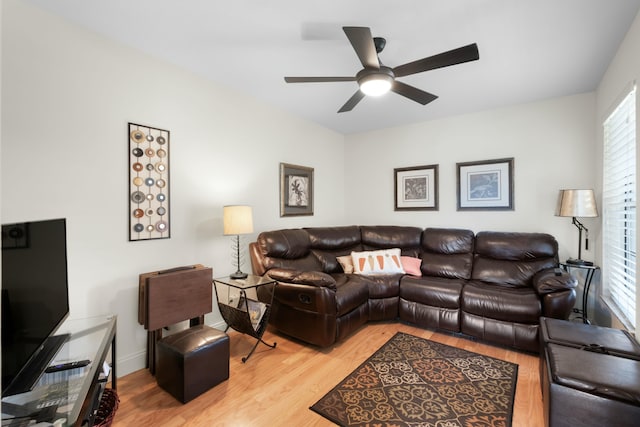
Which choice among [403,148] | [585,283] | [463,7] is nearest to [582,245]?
Result: [585,283]

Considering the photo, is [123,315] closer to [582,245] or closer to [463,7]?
[463,7]

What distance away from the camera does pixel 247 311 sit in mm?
2570

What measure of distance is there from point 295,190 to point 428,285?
Answer: 199 centimetres

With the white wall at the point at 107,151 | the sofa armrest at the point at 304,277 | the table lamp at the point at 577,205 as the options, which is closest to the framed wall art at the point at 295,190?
the white wall at the point at 107,151

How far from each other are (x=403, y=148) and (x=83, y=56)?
3.69m

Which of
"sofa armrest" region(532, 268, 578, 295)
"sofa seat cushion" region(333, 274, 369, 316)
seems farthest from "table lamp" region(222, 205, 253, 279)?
"sofa armrest" region(532, 268, 578, 295)

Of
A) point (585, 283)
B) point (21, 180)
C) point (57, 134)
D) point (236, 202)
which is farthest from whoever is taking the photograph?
point (236, 202)

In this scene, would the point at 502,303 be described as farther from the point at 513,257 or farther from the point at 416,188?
the point at 416,188

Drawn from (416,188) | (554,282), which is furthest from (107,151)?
(554,282)

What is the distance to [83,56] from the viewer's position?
2.16 m

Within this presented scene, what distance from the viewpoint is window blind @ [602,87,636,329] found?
228cm

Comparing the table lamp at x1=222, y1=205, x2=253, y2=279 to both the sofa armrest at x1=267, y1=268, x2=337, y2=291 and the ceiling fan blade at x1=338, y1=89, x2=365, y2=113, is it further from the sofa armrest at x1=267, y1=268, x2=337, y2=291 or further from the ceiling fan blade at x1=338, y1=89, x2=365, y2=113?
the ceiling fan blade at x1=338, y1=89, x2=365, y2=113

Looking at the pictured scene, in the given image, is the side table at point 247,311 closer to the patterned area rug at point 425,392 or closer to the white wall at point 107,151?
the white wall at point 107,151

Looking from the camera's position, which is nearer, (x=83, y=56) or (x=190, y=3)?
(x=190, y=3)
